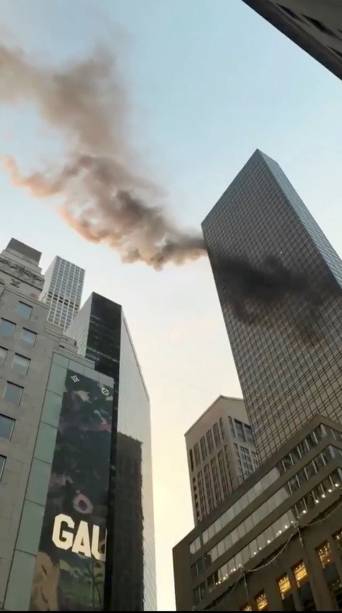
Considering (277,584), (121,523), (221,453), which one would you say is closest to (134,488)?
(121,523)

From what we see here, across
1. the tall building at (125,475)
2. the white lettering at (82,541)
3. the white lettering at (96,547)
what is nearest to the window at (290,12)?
the white lettering at (82,541)

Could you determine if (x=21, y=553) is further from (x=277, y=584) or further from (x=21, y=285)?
(x=277, y=584)

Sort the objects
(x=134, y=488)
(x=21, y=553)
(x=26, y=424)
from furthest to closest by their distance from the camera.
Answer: (x=134, y=488), (x=26, y=424), (x=21, y=553)

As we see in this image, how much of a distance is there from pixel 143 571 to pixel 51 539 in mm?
113516

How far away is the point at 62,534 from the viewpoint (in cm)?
4075

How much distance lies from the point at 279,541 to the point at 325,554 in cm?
962

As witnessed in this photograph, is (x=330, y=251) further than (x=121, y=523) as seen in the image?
Yes

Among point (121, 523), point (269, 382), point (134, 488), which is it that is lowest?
point (121, 523)

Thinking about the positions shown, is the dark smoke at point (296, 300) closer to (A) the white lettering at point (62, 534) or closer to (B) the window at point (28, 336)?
(B) the window at point (28, 336)

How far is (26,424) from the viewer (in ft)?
147

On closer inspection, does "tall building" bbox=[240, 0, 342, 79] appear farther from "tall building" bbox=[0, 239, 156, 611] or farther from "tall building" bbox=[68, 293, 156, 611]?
"tall building" bbox=[68, 293, 156, 611]

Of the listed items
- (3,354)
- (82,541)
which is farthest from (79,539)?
(3,354)

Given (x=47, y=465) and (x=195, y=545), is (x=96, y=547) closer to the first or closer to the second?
(x=47, y=465)

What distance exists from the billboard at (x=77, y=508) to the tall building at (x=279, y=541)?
3700 centimetres
